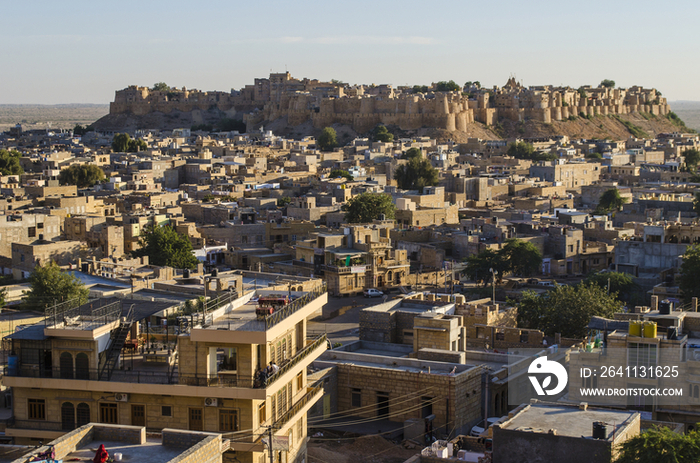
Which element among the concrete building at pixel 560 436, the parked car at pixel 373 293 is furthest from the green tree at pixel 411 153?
the concrete building at pixel 560 436

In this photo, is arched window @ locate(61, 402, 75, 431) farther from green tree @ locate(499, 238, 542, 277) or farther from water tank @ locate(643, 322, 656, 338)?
green tree @ locate(499, 238, 542, 277)

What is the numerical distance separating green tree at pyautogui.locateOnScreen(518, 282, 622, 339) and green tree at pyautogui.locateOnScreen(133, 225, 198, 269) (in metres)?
11.4

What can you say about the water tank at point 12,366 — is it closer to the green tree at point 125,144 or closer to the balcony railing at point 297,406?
the balcony railing at point 297,406

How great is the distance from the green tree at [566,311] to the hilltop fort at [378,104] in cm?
6264

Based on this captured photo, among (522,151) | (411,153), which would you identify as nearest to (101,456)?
(411,153)

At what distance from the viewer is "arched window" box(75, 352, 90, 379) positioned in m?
11.9

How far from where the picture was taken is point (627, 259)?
29.9m

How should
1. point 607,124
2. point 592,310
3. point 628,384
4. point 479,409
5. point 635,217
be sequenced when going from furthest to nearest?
point 607,124 < point 635,217 < point 592,310 < point 479,409 < point 628,384

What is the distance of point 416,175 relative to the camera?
51875 millimetres

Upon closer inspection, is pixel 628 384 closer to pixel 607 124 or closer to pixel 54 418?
pixel 54 418

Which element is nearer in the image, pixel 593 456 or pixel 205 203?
pixel 593 456

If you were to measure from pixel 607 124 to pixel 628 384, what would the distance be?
86.5 m

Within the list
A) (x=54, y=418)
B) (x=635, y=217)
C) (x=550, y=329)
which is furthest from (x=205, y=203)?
(x=54, y=418)
